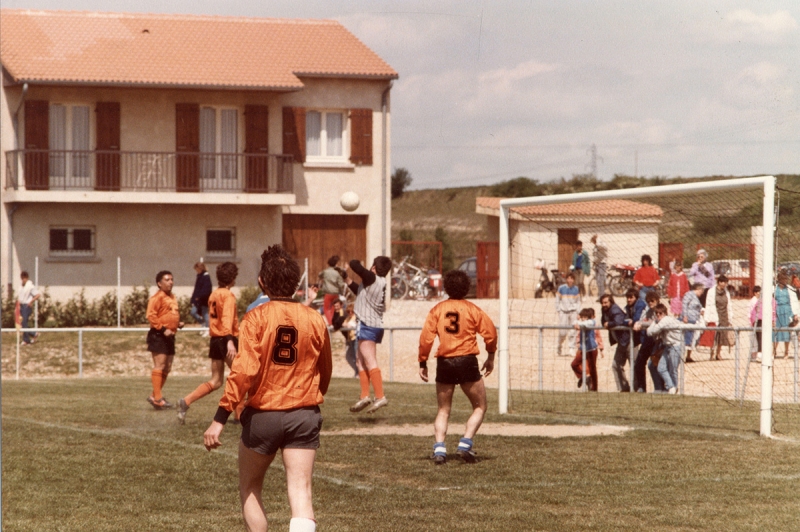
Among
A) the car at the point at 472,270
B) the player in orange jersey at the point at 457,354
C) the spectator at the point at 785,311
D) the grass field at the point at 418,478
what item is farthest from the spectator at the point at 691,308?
the car at the point at 472,270

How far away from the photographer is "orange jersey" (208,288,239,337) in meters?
11.9

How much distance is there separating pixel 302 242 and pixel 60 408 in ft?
61.0

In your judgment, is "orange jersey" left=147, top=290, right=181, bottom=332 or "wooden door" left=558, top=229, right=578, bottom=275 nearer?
"orange jersey" left=147, top=290, right=181, bottom=332

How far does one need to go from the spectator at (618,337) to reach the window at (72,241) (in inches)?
738

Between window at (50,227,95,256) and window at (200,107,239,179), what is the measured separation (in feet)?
12.6

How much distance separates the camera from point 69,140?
31969mm

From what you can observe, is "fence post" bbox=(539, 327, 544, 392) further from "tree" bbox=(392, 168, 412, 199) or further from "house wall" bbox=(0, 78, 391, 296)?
"tree" bbox=(392, 168, 412, 199)

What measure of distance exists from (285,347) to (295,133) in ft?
92.3

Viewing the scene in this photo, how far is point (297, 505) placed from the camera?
17.8 ft

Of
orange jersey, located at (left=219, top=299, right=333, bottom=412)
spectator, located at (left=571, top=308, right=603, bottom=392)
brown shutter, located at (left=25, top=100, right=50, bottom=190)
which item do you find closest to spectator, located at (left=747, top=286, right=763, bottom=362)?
spectator, located at (left=571, top=308, right=603, bottom=392)

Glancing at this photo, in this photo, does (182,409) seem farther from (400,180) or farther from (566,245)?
(400,180)

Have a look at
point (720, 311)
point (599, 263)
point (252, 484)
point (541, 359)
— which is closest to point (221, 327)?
point (252, 484)

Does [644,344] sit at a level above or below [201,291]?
below

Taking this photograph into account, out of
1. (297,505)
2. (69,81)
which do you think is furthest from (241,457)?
(69,81)
